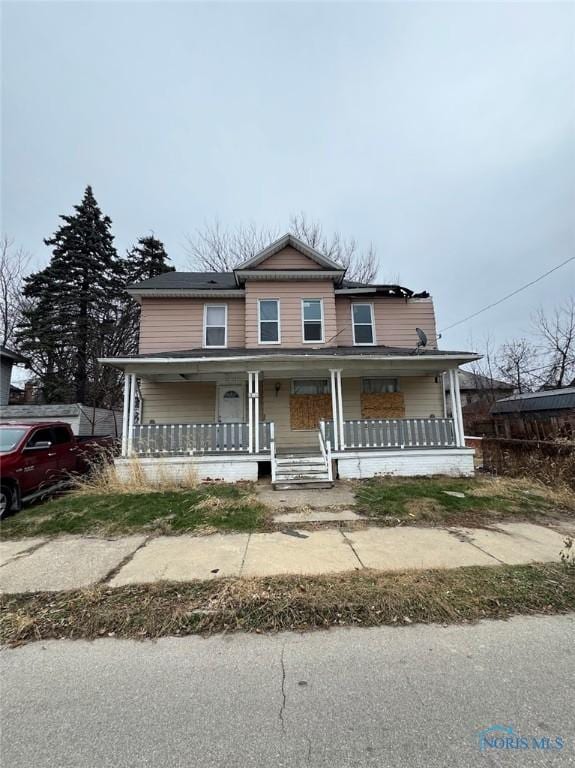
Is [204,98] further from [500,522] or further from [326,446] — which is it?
[500,522]

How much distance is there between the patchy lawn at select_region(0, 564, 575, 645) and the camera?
2.85 m

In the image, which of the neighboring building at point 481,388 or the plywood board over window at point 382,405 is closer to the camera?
the plywood board over window at point 382,405

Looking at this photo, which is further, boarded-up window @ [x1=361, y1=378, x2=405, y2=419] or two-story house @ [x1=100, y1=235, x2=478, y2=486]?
boarded-up window @ [x1=361, y1=378, x2=405, y2=419]

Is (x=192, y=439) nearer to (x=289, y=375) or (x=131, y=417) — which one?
(x=131, y=417)

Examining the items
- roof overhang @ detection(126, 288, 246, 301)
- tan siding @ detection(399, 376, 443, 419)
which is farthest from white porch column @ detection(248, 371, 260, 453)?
tan siding @ detection(399, 376, 443, 419)

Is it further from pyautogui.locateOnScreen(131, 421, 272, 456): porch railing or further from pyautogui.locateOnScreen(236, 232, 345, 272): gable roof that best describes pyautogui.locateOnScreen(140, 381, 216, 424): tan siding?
pyautogui.locateOnScreen(236, 232, 345, 272): gable roof

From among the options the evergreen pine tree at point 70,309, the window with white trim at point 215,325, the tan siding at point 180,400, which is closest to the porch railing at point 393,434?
the tan siding at point 180,400

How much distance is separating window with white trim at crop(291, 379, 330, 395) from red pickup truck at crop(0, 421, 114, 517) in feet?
20.4

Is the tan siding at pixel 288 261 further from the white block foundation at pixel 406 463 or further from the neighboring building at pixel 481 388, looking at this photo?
the neighboring building at pixel 481 388

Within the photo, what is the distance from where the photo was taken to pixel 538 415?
623 inches

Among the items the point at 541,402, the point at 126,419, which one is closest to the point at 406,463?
the point at 126,419

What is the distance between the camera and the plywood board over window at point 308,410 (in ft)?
38.3

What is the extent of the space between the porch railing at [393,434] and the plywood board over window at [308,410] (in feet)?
5.75

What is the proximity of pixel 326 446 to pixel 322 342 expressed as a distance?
410cm
